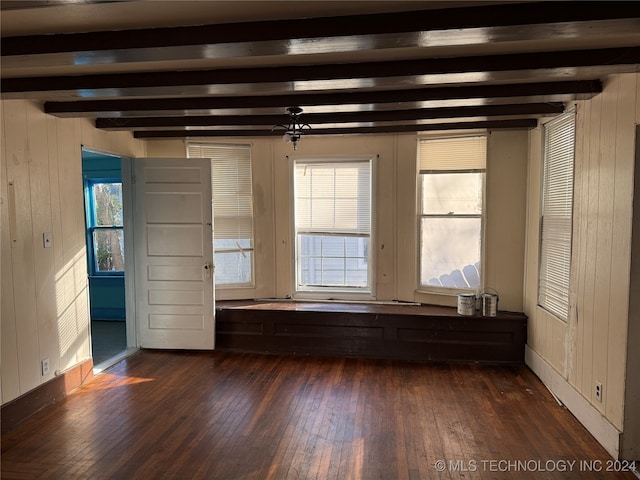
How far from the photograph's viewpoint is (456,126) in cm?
424

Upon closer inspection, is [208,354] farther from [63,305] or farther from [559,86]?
[559,86]

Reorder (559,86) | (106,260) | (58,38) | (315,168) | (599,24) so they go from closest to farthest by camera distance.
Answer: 1. (599,24)
2. (58,38)
3. (559,86)
4. (315,168)
5. (106,260)

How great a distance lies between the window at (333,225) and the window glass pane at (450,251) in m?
0.68

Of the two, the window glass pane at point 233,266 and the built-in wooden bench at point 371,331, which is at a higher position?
the window glass pane at point 233,266

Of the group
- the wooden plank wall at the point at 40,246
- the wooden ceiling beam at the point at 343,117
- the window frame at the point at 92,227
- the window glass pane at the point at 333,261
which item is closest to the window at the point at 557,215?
the wooden ceiling beam at the point at 343,117

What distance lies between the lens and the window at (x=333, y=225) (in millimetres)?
5121

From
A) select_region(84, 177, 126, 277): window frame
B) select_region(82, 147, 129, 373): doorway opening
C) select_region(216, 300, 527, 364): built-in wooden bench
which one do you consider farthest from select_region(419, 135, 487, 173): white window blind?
select_region(84, 177, 126, 277): window frame

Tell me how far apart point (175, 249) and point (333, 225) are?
6.09 feet

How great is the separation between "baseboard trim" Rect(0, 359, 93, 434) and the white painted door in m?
0.97

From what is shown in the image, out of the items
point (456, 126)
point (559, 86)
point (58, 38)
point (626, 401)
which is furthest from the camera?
point (456, 126)

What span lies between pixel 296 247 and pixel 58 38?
3434 millimetres

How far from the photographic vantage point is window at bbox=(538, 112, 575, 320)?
A: 11.8 ft

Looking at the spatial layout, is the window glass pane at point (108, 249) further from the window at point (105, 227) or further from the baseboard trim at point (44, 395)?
the baseboard trim at point (44, 395)

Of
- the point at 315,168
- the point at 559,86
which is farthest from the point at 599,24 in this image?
the point at 315,168
